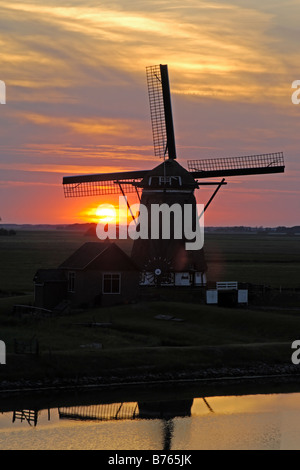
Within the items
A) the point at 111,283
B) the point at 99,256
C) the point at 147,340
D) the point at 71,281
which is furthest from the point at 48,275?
the point at 147,340

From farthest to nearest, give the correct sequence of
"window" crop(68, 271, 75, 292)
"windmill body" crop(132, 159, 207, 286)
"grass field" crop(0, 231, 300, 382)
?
"windmill body" crop(132, 159, 207, 286) < "window" crop(68, 271, 75, 292) < "grass field" crop(0, 231, 300, 382)

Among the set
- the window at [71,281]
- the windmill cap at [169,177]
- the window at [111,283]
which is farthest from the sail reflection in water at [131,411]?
the windmill cap at [169,177]

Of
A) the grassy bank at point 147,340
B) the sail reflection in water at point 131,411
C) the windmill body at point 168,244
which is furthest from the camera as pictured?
the windmill body at point 168,244

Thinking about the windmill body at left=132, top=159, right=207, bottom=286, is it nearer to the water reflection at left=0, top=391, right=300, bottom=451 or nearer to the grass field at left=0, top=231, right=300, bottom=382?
the grass field at left=0, top=231, right=300, bottom=382

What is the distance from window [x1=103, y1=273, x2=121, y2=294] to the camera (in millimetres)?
71000

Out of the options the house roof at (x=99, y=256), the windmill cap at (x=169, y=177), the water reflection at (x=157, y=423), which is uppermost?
the windmill cap at (x=169, y=177)

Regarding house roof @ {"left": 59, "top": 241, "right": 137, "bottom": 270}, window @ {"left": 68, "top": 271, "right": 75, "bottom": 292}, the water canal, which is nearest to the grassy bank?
the water canal

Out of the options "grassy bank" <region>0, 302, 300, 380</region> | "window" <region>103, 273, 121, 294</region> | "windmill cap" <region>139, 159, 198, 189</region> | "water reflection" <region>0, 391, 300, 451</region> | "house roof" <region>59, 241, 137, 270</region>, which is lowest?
"water reflection" <region>0, 391, 300, 451</region>

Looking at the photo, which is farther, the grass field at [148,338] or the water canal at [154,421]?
the grass field at [148,338]

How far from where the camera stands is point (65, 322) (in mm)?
63281

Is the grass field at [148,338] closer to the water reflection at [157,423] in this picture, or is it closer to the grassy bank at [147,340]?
the grassy bank at [147,340]

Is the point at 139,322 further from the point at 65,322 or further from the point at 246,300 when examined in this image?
the point at 246,300

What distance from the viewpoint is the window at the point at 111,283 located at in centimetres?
7100
